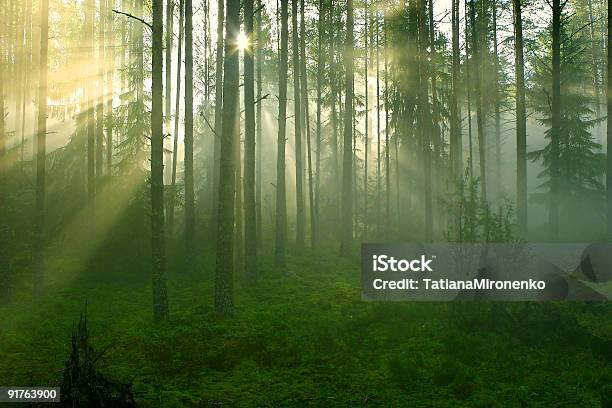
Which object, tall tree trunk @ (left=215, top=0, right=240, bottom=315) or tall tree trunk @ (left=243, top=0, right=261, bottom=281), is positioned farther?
tall tree trunk @ (left=243, top=0, right=261, bottom=281)

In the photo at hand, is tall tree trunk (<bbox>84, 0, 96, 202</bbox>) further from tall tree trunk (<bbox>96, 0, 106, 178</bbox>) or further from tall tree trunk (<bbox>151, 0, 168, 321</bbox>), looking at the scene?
tall tree trunk (<bbox>151, 0, 168, 321</bbox>)

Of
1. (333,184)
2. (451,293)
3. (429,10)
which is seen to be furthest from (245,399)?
(333,184)

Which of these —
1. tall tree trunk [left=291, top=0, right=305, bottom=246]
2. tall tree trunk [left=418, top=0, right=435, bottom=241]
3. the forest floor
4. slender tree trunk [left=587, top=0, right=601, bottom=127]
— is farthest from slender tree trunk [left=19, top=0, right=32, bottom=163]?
slender tree trunk [left=587, top=0, right=601, bottom=127]

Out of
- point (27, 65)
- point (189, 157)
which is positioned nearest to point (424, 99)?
point (189, 157)

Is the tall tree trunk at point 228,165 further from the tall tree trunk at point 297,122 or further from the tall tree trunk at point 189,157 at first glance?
the tall tree trunk at point 297,122

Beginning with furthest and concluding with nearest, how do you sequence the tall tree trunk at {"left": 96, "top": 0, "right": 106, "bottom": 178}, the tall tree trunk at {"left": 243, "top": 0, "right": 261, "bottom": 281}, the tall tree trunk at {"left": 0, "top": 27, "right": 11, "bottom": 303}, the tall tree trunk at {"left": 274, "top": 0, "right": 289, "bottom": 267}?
the tall tree trunk at {"left": 96, "top": 0, "right": 106, "bottom": 178}, the tall tree trunk at {"left": 274, "top": 0, "right": 289, "bottom": 267}, the tall tree trunk at {"left": 243, "top": 0, "right": 261, "bottom": 281}, the tall tree trunk at {"left": 0, "top": 27, "right": 11, "bottom": 303}

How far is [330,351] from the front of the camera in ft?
25.7

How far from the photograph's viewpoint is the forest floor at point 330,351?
20.2 feet

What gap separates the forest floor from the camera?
6172 mm

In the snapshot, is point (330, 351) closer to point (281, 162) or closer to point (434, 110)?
point (281, 162)

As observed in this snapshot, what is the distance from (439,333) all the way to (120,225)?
10083 mm

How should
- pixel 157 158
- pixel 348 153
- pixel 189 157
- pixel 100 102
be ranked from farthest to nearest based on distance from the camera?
pixel 100 102
pixel 348 153
pixel 189 157
pixel 157 158

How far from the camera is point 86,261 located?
14531mm

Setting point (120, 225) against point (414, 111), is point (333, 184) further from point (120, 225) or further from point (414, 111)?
point (120, 225)
